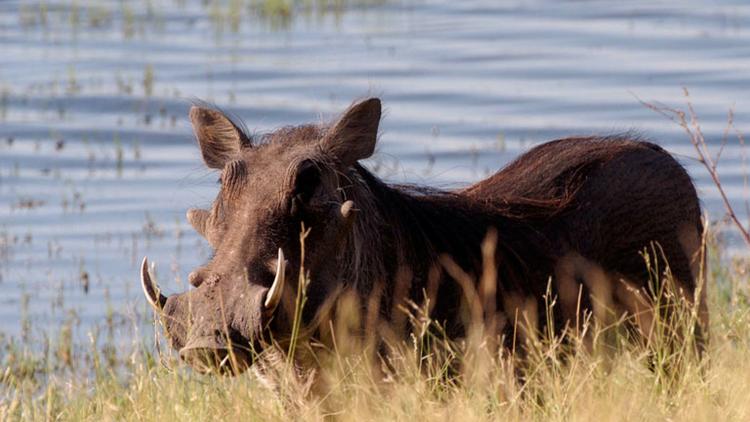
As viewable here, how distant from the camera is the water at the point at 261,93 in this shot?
396 inches

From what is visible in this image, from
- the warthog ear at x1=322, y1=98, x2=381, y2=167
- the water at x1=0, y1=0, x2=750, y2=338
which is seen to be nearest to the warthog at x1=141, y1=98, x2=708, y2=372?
the warthog ear at x1=322, y1=98, x2=381, y2=167

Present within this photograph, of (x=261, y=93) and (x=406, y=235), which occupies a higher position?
(x=406, y=235)

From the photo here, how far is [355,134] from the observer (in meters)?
4.48

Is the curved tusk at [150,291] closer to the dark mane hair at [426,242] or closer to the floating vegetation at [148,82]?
the dark mane hair at [426,242]

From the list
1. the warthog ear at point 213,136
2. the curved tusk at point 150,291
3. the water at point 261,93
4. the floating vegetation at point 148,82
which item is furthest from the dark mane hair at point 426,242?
the floating vegetation at point 148,82

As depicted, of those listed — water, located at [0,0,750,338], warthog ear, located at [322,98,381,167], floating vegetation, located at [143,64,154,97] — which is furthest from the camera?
floating vegetation, located at [143,64,154,97]

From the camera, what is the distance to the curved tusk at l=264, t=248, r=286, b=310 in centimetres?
393

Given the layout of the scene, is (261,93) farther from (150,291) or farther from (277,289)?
(277,289)

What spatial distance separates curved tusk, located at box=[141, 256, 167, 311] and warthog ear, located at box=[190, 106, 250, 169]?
1.50ft

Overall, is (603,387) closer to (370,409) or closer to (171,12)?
(370,409)

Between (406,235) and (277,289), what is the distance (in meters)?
0.73

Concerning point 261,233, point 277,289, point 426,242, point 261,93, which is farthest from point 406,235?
point 261,93

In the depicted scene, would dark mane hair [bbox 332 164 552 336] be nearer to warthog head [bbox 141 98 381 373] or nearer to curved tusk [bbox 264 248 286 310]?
warthog head [bbox 141 98 381 373]

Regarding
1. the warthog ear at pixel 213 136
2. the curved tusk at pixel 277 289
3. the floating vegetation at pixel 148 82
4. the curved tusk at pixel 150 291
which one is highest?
the warthog ear at pixel 213 136
